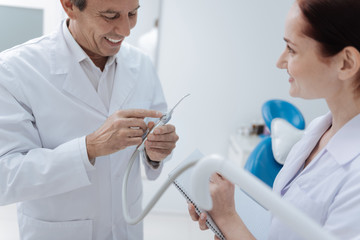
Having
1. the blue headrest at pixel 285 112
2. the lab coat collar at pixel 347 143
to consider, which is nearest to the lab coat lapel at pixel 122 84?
the lab coat collar at pixel 347 143

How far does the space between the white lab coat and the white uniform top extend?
617 millimetres

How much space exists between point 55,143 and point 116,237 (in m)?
0.42

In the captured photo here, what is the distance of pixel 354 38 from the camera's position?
2.46 ft

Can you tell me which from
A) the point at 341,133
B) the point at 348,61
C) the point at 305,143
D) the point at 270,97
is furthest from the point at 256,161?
the point at 270,97

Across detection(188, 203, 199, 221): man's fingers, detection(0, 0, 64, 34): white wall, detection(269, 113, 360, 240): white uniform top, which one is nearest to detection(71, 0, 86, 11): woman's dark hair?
detection(188, 203, 199, 221): man's fingers

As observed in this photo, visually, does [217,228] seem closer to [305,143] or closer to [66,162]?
[305,143]

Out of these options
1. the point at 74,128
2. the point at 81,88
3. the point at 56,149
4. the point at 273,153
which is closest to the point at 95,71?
the point at 81,88

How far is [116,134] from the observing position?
1053mm

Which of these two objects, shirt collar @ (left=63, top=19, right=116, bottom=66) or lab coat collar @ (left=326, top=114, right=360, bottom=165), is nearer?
lab coat collar @ (left=326, top=114, right=360, bottom=165)

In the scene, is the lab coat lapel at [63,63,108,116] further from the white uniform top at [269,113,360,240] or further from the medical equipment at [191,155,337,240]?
the medical equipment at [191,155,337,240]

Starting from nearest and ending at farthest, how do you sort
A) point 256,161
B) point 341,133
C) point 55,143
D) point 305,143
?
point 341,133, point 305,143, point 55,143, point 256,161

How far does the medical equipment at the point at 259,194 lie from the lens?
1.29 ft

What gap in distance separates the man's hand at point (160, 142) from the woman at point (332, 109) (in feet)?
1.09

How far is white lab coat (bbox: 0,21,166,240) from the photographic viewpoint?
1071mm
